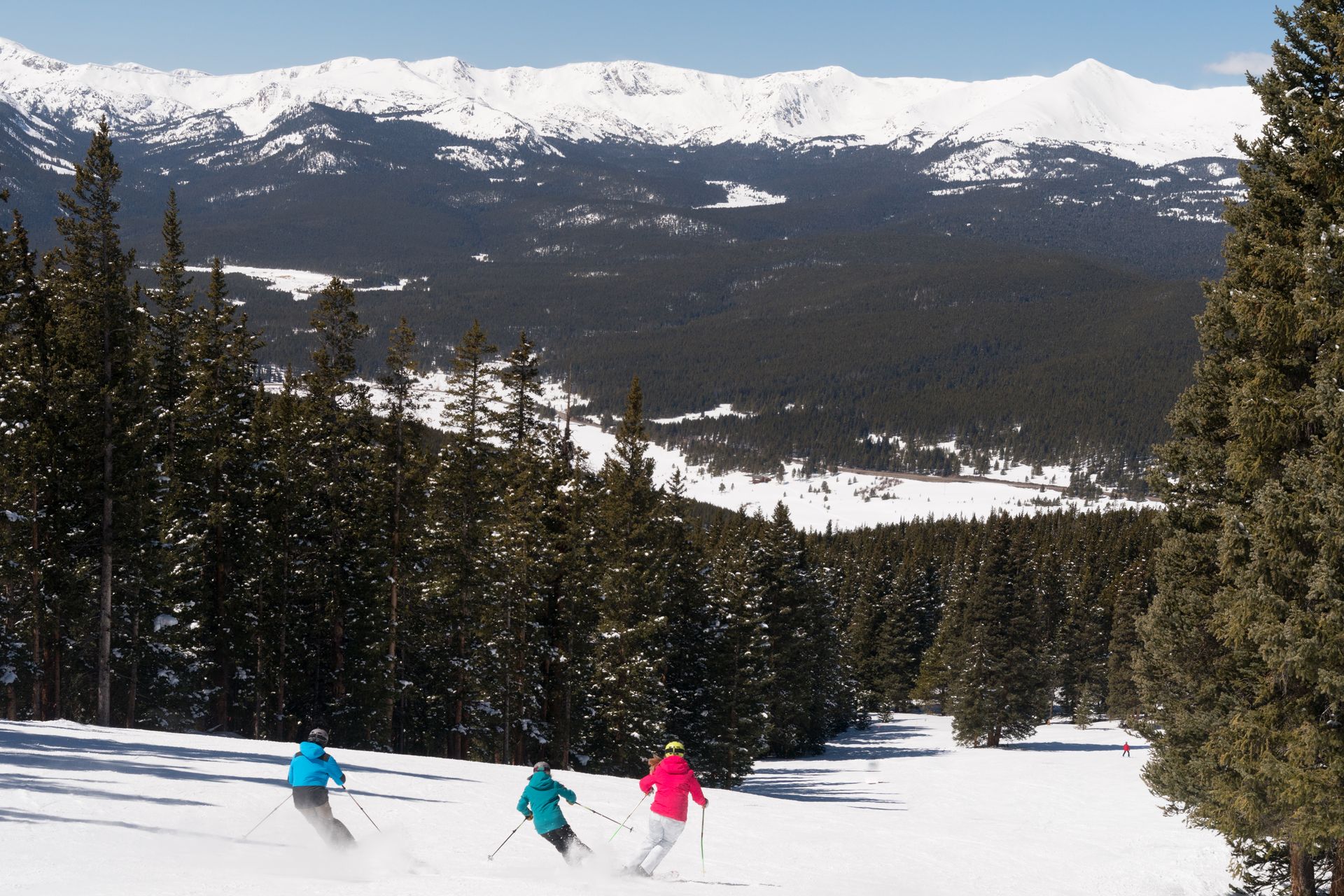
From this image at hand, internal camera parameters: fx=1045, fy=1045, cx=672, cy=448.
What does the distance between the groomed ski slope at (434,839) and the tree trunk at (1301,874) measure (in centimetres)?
431

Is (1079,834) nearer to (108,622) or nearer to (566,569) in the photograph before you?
(566,569)

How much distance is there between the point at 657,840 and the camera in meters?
14.0

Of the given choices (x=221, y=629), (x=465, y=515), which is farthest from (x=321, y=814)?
(x=221, y=629)

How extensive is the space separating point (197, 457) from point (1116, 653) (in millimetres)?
62615

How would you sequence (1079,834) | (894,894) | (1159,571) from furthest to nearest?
(1079,834) < (1159,571) < (894,894)

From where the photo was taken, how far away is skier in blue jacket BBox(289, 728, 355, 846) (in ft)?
42.6

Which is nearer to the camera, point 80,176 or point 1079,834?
point 80,176

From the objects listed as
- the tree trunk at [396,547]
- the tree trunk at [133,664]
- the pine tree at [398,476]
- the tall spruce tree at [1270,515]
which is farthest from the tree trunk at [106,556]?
the tall spruce tree at [1270,515]

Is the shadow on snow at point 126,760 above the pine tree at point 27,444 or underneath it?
underneath

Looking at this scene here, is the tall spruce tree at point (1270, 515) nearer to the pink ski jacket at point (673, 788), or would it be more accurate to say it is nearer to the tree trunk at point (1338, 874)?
the tree trunk at point (1338, 874)

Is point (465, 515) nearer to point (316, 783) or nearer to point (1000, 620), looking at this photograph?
point (316, 783)

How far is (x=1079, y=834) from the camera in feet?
101

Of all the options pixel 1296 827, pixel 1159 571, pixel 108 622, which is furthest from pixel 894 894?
pixel 108 622

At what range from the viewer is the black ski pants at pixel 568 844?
13.9m
